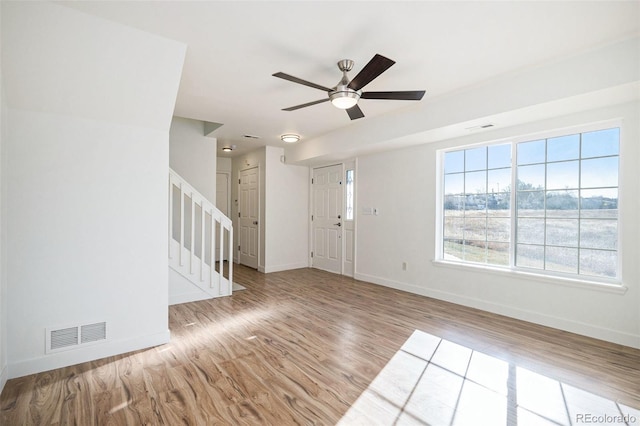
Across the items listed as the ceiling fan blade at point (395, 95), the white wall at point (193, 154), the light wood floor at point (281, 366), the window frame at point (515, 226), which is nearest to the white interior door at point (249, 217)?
the white wall at point (193, 154)

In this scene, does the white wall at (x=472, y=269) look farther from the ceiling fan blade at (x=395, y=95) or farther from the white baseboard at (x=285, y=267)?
the ceiling fan blade at (x=395, y=95)

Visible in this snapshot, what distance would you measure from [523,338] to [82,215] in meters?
4.12

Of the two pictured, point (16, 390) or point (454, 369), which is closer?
point (16, 390)

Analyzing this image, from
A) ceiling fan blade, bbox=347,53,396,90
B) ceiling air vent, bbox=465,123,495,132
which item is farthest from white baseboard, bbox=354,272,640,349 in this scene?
ceiling fan blade, bbox=347,53,396,90

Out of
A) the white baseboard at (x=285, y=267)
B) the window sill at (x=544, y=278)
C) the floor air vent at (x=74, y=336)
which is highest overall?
the window sill at (x=544, y=278)

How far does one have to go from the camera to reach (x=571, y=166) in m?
3.25

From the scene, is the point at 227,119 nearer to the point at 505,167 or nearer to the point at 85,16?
the point at 85,16

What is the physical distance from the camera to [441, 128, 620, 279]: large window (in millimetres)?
3057

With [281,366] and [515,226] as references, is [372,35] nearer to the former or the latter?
[281,366]

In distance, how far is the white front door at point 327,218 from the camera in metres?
6.03

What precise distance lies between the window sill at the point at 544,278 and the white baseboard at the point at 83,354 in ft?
11.7

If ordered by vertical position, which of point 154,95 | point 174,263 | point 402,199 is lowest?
point 174,263

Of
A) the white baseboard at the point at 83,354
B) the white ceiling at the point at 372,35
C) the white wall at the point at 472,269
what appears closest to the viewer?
the white ceiling at the point at 372,35

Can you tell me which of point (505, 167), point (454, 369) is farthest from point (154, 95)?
point (505, 167)
